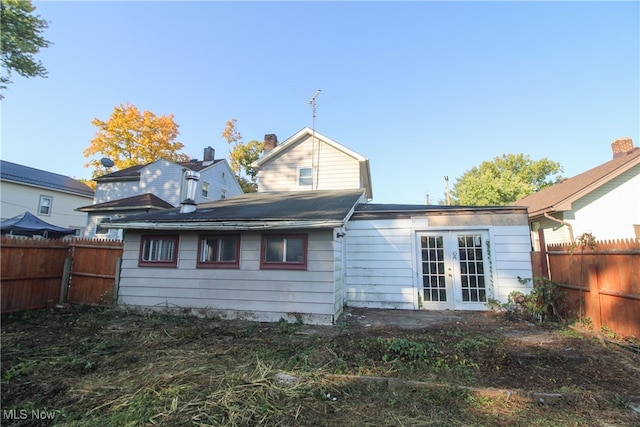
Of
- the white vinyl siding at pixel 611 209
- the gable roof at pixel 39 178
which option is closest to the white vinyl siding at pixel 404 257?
the white vinyl siding at pixel 611 209

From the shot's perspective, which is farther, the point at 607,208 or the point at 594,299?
the point at 607,208

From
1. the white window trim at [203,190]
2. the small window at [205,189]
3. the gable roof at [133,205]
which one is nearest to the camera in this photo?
the gable roof at [133,205]

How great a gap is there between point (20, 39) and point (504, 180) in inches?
1166

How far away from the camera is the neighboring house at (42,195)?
20047mm

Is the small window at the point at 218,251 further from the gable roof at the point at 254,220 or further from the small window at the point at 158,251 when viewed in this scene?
the small window at the point at 158,251

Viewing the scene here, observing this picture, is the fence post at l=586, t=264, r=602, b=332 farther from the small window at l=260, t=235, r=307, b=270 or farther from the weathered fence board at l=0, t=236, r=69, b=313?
the weathered fence board at l=0, t=236, r=69, b=313

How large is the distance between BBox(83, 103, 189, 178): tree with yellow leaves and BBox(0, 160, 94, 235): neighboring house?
258cm

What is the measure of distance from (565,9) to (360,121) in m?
9.24

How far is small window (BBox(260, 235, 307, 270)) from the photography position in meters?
6.72

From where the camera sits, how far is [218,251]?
7262 mm

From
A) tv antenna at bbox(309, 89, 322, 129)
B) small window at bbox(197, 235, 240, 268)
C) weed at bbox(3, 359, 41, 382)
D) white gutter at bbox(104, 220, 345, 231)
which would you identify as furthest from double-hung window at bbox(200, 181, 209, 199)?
weed at bbox(3, 359, 41, 382)

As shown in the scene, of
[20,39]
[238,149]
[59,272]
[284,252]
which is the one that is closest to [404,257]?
[284,252]

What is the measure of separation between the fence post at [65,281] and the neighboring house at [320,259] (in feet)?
6.84

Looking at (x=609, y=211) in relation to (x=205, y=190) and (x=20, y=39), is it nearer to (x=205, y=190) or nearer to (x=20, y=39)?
(x=205, y=190)
